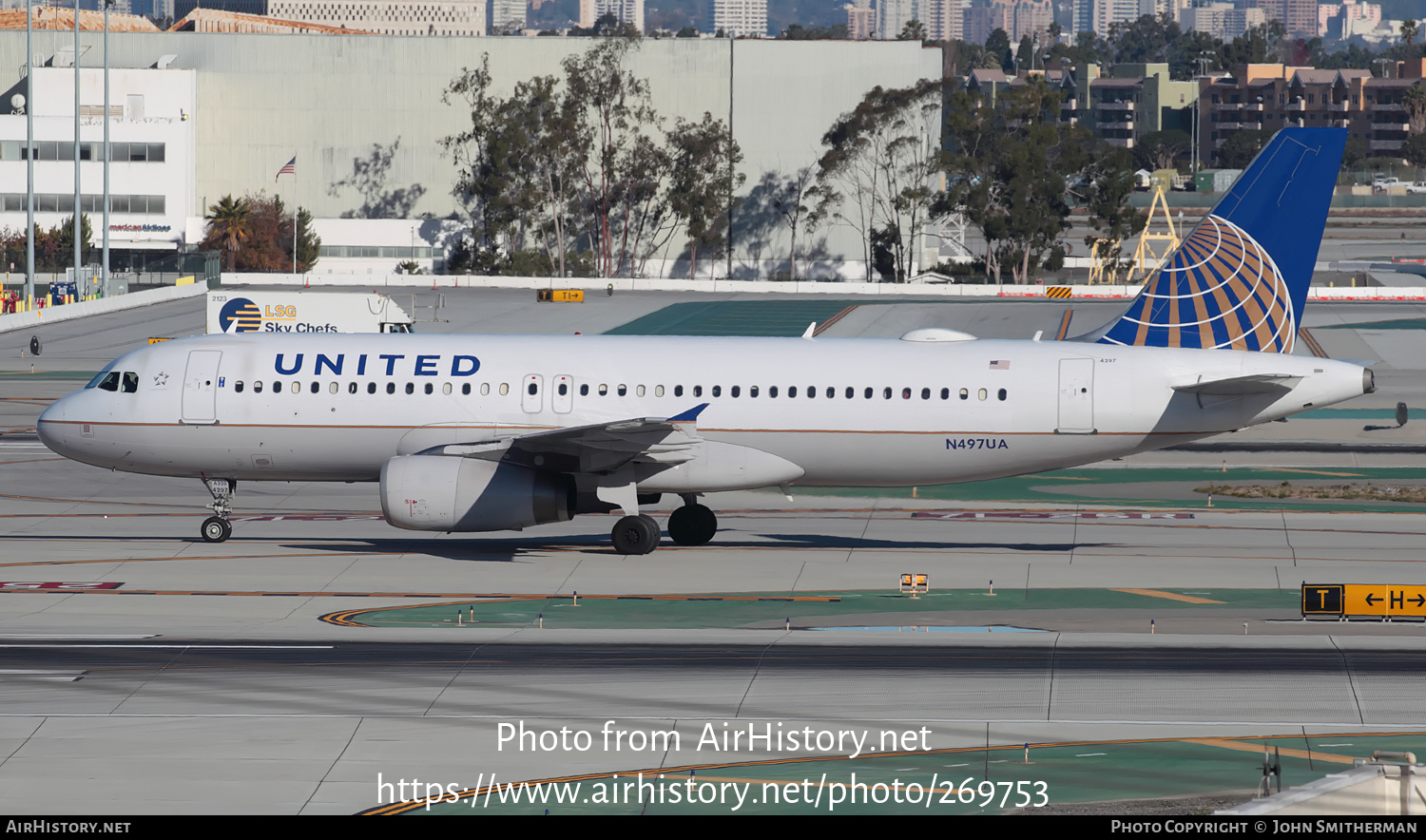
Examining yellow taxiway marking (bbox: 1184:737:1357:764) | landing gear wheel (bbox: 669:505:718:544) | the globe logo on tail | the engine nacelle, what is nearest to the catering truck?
the globe logo on tail

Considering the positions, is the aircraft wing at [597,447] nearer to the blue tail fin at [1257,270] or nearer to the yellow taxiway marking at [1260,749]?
the blue tail fin at [1257,270]

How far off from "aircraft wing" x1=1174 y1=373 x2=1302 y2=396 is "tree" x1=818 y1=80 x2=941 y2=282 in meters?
103

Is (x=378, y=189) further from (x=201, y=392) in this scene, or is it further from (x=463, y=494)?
(x=463, y=494)

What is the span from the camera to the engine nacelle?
3084cm

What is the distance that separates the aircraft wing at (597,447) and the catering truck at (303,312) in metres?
43.9

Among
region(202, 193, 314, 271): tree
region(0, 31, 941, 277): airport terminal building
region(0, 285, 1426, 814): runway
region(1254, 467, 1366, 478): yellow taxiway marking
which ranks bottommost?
region(0, 285, 1426, 814): runway

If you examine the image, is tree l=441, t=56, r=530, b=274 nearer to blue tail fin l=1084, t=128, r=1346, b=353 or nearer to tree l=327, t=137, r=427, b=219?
tree l=327, t=137, r=427, b=219

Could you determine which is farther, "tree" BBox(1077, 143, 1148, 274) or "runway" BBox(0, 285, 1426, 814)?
"tree" BBox(1077, 143, 1148, 274)

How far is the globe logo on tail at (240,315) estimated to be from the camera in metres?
73.6

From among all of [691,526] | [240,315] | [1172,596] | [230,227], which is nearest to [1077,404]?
[1172,596]

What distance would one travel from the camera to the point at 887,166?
139 metres

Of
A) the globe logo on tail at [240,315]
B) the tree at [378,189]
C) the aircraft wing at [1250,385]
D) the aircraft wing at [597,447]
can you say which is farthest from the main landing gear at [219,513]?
the tree at [378,189]

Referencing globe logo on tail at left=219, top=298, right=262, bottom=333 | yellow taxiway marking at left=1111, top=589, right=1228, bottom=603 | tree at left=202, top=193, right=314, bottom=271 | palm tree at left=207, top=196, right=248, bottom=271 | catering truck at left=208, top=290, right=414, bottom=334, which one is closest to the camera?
yellow taxiway marking at left=1111, top=589, right=1228, bottom=603

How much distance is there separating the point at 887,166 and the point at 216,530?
363ft
